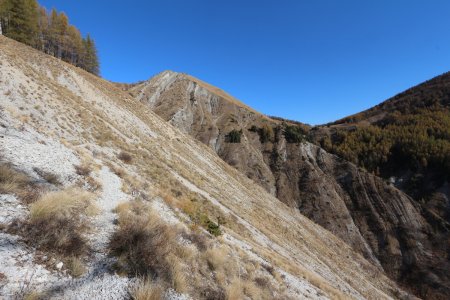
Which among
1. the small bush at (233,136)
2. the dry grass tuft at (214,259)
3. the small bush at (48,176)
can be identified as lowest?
the dry grass tuft at (214,259)

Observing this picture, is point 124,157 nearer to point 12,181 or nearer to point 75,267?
point 12,181

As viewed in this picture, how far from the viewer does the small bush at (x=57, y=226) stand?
518 cm

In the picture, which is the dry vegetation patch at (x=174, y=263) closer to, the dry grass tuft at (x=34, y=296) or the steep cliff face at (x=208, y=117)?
the dry grass tuft at (x=34, y=296)

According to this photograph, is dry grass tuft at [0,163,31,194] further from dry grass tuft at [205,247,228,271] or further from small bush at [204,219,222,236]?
small bush at [204,219,222,236]

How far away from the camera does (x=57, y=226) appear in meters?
5.64

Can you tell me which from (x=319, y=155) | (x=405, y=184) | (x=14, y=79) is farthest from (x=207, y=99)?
(x=14, y=79)

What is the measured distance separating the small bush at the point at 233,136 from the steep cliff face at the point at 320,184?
83 centimetres

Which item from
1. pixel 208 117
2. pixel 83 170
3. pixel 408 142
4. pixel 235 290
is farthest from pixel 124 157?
pixel 408 142

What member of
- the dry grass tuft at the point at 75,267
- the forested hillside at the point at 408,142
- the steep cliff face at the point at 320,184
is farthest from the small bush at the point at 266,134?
the dry grass tuft at the point at 75,267

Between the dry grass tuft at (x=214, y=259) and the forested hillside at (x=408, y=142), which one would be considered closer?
the dry grass tuft at (x=214, y=259)

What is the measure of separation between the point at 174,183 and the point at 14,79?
14.8 m

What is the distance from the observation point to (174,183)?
64.9ft

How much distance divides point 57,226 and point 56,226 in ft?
0.13

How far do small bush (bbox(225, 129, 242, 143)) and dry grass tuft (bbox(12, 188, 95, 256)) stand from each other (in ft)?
202
